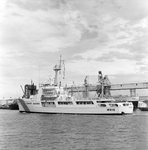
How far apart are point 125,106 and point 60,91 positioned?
20797 mm

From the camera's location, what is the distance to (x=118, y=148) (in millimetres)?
21453

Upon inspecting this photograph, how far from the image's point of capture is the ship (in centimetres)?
6065

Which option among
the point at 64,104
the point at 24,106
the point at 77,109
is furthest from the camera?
the point at 24,106

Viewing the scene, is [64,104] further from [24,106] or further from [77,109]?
[24,106]

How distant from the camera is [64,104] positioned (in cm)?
6544

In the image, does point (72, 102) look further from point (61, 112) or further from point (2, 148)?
point (2, 148)

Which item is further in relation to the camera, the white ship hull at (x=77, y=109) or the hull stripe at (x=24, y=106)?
the hull stripe at (x=24, y=106)

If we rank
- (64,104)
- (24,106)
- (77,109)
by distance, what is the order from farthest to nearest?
1. (24,106)
2. (64,104)
3. (77,109)

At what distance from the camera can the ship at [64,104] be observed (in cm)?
6065

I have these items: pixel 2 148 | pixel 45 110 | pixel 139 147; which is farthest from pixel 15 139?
pixel 45 110

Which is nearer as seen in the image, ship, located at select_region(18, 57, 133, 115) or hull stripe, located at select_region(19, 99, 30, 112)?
ship, located at select_region(18, 57, 133, 115)

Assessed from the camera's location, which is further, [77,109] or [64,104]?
[64,104]

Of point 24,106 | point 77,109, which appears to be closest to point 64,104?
point 77,109

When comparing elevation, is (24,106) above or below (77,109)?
above
